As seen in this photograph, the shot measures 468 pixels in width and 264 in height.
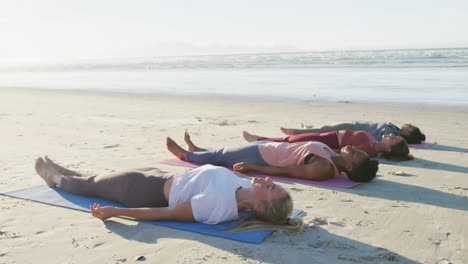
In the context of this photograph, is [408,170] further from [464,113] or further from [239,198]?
[464,113]

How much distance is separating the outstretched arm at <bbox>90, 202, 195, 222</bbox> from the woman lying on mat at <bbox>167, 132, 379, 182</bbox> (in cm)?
181

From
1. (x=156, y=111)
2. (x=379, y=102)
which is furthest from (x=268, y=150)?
(x=379, y=102)

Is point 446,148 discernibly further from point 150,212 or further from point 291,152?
point 150,212

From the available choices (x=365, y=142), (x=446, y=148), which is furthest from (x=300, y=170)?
(x=446, y=148)

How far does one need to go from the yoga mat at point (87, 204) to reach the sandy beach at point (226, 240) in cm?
7

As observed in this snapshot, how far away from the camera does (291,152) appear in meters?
5.74

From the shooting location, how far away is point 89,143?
7.90 meters

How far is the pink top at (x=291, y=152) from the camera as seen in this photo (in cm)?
552

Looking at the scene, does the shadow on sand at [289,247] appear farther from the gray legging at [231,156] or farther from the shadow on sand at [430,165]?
the shadow on sand at [430,165]

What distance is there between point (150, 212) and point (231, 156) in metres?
2.19

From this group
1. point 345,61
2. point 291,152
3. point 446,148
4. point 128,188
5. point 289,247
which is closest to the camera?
point 289,247

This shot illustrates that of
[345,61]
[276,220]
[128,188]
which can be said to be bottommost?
[276,220]

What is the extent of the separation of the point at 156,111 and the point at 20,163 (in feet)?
19.2

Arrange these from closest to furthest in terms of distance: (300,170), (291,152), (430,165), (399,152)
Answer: (300,170), (291,152), (430,165), (399,152)
